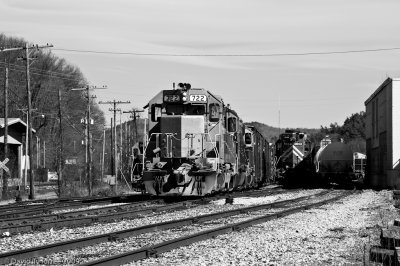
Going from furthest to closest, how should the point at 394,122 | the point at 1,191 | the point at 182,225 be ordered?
the point at 394,122 < the point at 1,191 < the point at 182,225

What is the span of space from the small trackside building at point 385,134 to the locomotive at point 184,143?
634 inches

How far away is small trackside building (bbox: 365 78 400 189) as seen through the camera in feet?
122

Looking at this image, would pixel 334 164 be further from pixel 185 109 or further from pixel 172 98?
pixel 172 98

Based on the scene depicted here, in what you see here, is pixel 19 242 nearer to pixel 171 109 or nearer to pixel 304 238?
pixel 304 238

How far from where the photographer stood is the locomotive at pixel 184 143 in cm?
2150

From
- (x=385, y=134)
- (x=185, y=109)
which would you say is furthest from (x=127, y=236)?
(x=385, y=134)

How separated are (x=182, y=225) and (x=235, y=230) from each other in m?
1.59

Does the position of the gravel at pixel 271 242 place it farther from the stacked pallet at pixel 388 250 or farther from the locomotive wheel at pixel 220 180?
the locomotive wheel at pixel 220 180

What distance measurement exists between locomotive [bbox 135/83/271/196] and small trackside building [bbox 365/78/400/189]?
16.1 metres

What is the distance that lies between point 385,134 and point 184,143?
2191 cm

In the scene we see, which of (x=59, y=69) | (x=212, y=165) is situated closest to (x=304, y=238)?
(x=212, y=165)

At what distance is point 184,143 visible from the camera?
2186 cm

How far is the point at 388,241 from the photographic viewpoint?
9.69 m

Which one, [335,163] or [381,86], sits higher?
[381,86]
